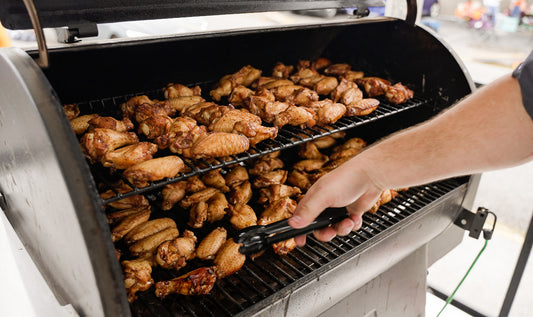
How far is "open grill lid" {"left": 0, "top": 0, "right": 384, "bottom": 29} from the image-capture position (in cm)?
127

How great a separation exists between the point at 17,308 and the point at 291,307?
1624 mm

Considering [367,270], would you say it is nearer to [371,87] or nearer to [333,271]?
[333,271]

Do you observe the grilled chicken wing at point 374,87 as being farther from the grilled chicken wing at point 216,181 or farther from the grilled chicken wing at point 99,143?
the grilled chicken wing at point 99,143

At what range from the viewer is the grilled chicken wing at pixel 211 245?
1.62m

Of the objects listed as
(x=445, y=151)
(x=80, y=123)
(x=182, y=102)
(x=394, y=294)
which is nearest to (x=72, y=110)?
(x=80, y=123)

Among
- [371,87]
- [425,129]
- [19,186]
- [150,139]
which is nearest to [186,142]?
[150,139]

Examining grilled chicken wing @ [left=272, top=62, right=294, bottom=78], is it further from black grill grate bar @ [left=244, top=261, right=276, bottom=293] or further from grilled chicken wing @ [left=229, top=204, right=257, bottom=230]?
black grill grate bar @ [left=244, top=261, right=276, bottom=293]

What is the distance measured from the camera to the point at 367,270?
1.82 m

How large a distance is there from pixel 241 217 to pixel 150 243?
42cm

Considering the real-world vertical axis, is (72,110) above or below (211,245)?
above

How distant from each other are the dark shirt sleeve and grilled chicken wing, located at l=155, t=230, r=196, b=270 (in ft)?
4.10

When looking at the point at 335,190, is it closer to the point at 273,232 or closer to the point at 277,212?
the point at 273,232

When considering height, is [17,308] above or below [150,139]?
below

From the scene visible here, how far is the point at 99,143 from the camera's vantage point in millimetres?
1470
